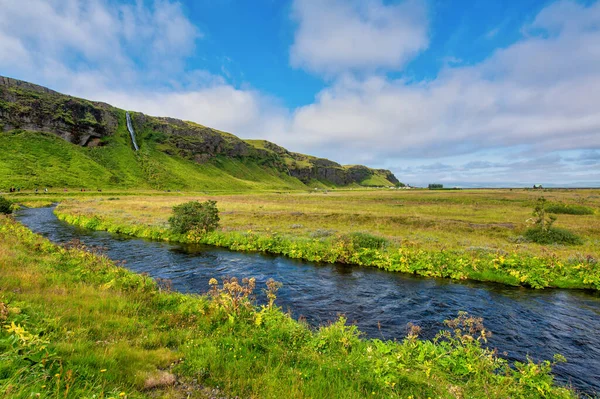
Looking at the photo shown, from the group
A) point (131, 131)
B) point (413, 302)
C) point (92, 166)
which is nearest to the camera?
point (413, 302)

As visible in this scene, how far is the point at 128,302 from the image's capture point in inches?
370

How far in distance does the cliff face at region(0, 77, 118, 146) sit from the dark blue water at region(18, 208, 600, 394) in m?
153

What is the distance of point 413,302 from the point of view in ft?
46.7

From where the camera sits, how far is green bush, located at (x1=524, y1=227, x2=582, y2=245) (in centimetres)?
2590

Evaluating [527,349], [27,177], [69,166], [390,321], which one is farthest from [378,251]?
[69,166]

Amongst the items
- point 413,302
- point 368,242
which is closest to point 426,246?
point 368,242

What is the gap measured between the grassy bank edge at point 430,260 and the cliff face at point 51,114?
494ft

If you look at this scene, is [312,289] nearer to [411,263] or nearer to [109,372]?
[411,263]

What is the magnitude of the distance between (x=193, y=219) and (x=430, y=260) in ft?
77.2

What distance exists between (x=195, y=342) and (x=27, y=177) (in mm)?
117449

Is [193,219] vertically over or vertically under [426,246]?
over

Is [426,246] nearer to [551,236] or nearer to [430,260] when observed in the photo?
[430,260]

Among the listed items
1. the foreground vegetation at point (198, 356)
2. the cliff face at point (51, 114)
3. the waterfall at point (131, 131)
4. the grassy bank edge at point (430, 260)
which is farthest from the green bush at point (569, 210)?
the cliff face at point (51, 114)

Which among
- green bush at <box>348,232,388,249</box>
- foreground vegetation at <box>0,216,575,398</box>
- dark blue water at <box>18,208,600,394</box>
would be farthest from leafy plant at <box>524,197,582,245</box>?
foreground vegetation at <box>0,216,575,398</box>
